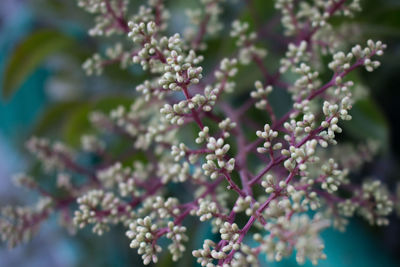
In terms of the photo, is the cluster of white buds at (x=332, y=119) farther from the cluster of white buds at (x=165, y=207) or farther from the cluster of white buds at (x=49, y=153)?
the cluster of white buds at (x=49, y=153)

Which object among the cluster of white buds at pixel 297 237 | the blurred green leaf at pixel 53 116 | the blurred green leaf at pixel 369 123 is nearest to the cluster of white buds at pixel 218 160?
the cluster of white buds at pixel 297 237

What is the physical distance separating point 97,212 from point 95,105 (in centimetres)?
45

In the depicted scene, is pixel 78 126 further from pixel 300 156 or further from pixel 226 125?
pixel 300 156

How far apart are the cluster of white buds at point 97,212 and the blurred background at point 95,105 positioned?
13.6 inches

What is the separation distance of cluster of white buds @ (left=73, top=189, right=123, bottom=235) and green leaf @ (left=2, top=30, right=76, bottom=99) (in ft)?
1.64

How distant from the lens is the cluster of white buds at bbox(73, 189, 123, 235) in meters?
0.59

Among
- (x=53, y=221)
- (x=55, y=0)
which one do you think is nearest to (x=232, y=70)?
(x=55, y=0)

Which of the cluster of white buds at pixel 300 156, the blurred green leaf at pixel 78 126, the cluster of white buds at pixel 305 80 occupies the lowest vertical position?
the cluster of white buds at pixel 300 156

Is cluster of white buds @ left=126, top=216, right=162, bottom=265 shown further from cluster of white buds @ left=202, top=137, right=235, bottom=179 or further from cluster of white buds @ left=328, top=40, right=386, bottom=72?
cluster of white buds @ left=328, top=40, right=386, bottom=72

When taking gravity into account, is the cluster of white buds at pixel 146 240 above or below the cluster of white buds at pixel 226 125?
below

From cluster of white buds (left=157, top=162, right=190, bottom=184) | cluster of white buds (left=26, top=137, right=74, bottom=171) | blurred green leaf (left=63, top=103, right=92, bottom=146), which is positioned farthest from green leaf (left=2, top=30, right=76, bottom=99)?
cluster of white buds (left=157, top=162, right=190, bottom=184)

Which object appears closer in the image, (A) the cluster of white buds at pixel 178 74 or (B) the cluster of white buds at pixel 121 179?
(A) the cluster of white buds at pixel 178 74

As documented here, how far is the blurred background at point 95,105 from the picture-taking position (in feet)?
3.01

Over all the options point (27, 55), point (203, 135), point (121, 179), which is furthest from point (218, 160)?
point (27, 55)
